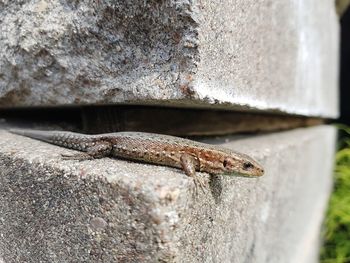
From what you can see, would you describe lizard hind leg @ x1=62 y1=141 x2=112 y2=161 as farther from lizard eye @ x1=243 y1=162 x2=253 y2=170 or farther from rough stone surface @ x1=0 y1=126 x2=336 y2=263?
lizard eye @ x1=243 y1=162 x2=253 y2=170

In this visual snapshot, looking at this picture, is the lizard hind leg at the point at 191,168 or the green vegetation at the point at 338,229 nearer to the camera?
the lizard hind leg at the point at 191,168

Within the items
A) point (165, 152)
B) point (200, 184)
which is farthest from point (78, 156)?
point (200, 184)

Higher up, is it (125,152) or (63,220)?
(125,152)

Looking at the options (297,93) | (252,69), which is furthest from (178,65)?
(297,93)

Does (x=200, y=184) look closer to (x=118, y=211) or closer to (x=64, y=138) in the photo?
(x=118, y=211)

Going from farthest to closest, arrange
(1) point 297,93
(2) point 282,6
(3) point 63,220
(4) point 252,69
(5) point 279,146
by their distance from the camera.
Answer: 1. (1) point 297,93
2. (5) point 279,146
3. (2) point 282,6
4. (4) point 252,69
5. (3) point 63,220

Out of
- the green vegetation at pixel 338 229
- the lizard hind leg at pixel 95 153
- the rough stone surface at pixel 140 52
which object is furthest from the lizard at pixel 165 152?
the green vegetation at pixel 338 229

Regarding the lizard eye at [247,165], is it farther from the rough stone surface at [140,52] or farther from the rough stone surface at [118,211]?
the rough stone surface at [140,52]

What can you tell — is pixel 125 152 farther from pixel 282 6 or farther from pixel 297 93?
pixel 297 93
